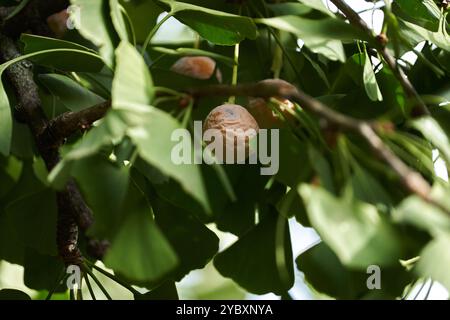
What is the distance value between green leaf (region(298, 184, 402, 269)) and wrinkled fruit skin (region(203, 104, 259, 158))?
0.19 metres

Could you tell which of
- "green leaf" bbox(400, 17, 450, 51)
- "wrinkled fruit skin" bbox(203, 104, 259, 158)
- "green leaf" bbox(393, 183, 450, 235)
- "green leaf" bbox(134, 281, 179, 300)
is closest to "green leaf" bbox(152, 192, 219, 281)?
"green leaf" bbox(134, 281, 179, 300)

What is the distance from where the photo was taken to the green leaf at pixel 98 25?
472mm

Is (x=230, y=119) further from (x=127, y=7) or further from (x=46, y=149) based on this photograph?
(x=127, y=7)

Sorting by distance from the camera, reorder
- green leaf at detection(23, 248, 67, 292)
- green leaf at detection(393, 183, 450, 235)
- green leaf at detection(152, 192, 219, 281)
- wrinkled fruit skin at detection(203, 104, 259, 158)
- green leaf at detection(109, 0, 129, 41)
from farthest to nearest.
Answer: green leaf at detection(23, 248, 67, 292)
green leaf at detection(152, 192, 219, 281)
wrinkled fruit skin at detection(203, 104, 259, 158)
green leaf at detection(109, 0, 129, 41)
green leaf at detection(393, 183, 450, 235)

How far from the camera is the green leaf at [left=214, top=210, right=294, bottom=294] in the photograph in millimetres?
682

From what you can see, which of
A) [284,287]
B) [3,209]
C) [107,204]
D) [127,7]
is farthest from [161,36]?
[107,204]

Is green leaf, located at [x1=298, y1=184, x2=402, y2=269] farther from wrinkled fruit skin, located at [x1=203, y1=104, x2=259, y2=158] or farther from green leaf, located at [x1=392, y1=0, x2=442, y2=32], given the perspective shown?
green leaf, located at [x1=392, y1=0, x2=442, y2=32]

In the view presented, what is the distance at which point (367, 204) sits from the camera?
0.41 meters

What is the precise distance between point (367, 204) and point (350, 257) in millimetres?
60

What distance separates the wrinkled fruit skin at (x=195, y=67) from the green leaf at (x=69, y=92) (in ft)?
0.32

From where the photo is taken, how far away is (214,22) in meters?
0.56

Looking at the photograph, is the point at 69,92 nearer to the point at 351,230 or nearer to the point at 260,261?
the point at 260,261

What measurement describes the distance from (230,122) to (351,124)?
0.18m
